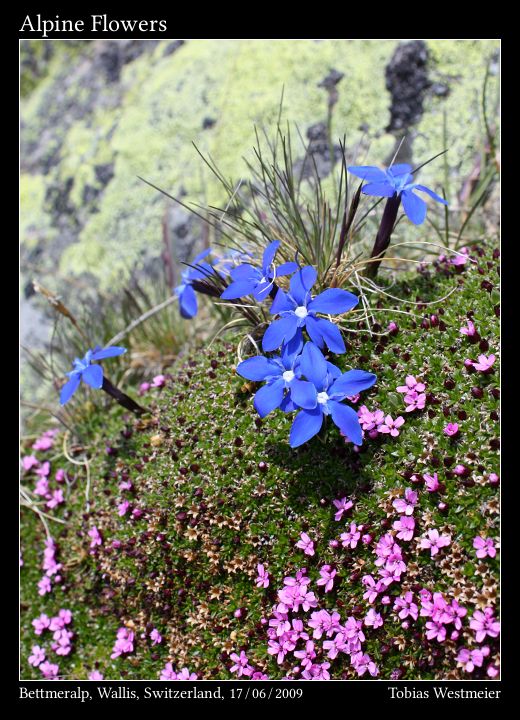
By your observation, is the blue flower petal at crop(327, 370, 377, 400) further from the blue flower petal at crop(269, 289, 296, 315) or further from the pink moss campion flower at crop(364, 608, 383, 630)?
the pink moss campion flower at crop(364, 608, 383, 630)

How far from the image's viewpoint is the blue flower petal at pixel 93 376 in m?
3.50

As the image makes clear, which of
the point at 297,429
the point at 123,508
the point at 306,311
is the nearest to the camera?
the point at 297,429

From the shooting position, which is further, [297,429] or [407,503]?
[407,503]

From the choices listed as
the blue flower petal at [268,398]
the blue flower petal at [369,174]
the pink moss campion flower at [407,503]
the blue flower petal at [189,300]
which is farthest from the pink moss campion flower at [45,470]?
the blue flower petal at [369,174]

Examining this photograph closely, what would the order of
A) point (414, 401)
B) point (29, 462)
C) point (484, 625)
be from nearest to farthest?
1. point (484, 625)
2. point (414, 401)
3. point (29, 462)

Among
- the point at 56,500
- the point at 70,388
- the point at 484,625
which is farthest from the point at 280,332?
the point at 56,500

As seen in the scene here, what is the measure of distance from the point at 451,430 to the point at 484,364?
0.35 metres

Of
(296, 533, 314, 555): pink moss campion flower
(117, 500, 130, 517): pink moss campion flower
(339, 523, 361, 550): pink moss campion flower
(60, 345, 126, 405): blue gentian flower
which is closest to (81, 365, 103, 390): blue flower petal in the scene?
(60, 345, 126, 405): blue gentian flower

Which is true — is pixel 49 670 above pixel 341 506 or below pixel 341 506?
below

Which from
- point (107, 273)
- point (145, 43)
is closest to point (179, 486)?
point (107, 273)

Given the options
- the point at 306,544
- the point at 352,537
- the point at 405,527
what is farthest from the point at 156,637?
the point at 405,527

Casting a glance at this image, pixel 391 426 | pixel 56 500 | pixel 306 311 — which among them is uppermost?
pixel 306 311

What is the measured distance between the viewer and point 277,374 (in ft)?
9.66

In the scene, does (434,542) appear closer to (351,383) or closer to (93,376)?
(351,383)
